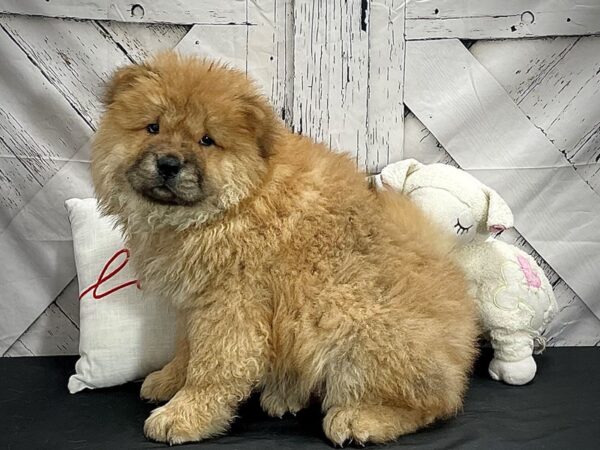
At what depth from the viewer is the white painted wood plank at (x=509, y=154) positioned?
220 cm

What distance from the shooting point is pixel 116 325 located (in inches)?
77.6

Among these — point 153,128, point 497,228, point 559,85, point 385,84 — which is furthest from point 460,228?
point 153,128

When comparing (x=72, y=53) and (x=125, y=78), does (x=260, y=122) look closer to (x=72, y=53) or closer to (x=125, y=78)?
(x=125, y=78)

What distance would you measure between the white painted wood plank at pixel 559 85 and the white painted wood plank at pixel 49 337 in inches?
60.2

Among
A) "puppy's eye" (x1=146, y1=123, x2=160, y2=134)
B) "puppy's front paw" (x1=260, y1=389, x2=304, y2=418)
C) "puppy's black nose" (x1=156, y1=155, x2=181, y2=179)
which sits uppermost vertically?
"puppy's eye" (x1=146, y1=123, x2=160, y2=134)

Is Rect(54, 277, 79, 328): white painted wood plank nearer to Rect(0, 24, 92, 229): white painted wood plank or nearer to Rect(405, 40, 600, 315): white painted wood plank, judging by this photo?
Rect(0, 24, 92, 229): white painted wood plank

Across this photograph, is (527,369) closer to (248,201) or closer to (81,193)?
(248,201)

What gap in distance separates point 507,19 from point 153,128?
1.20 metres

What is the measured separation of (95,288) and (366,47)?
41.7 inches

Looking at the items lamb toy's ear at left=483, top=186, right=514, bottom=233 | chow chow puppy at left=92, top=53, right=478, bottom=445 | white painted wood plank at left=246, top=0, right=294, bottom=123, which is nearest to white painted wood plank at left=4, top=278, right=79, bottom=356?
chow chow puppy at left=92, top=53, right=478, bottom=445

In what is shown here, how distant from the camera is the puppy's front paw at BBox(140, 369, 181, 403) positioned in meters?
1.82

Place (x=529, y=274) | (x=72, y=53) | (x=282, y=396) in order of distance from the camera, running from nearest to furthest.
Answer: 1. (x=282, y=396)
2. (x=529, y=274)
3. (x=72, y=53)

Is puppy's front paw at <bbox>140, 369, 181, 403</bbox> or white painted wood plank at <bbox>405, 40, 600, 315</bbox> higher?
white painted wood plank at <bbox>405, 40, 600, 315</bbox>

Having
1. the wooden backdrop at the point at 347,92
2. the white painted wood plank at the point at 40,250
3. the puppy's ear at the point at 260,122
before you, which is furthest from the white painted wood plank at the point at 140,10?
the puppy's ear at the point at 260,122
